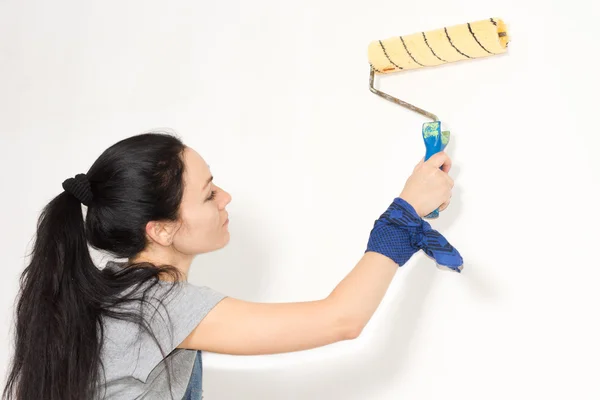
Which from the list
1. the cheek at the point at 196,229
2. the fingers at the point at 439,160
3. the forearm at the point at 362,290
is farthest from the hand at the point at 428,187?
the cheek at the point at 196,229

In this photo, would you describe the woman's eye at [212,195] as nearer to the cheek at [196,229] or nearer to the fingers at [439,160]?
the cheek at [196,229]

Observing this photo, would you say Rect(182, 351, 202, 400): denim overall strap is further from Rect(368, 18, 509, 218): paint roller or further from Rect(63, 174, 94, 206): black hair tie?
Rect(368, 18, 509, 218): paint roller

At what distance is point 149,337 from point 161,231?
188 millimetres

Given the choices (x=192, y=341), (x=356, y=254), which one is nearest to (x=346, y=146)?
(x=356, y=254)

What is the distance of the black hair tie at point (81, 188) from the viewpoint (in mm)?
1139

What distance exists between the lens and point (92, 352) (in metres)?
1.05

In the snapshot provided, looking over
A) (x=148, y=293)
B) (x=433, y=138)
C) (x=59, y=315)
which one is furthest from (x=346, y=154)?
(x=59, y=315)

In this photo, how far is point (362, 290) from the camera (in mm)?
1035

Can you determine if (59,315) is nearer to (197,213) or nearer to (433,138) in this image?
(197,213)

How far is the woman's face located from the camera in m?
1.15

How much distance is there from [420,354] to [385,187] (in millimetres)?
313

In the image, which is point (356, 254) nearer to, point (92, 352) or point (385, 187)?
point (385, 187)

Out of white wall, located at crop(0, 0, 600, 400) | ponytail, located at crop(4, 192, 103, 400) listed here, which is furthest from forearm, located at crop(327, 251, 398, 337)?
ponytail, located at crop(4, 192, 103, 400)

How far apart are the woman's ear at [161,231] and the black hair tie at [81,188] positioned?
109 mm
